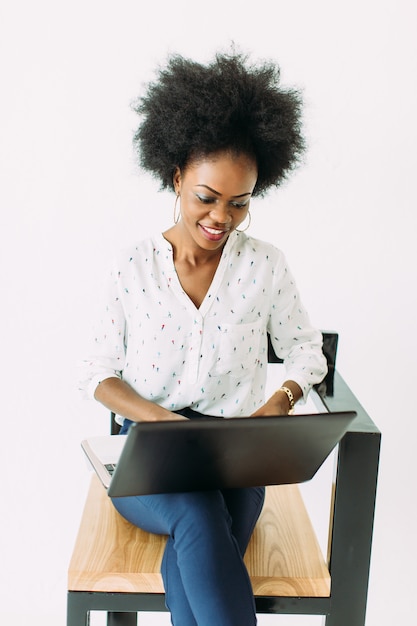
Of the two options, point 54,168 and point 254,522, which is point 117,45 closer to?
point 54,168

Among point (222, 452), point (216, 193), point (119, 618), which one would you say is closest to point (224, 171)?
point (216, 193)

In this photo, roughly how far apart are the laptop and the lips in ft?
1.40

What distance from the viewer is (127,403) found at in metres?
1.57

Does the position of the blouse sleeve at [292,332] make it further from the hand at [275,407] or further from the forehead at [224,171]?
the forehead at [224,171]

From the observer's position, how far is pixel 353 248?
6.72 feet

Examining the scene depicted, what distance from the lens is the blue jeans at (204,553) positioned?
1.32m

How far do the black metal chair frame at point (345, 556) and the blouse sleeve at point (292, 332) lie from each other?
0.13 meters

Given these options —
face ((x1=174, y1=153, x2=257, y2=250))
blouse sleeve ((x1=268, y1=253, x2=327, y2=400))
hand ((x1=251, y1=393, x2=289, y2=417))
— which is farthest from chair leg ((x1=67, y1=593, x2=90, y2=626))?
face ((x1=174, y1=153, x2=257, y2=250))

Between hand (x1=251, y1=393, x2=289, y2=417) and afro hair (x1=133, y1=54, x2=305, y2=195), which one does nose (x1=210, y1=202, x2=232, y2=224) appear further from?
hand (x1=251, y1=393, x2=289, y2=417)

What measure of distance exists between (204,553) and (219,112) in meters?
0.73

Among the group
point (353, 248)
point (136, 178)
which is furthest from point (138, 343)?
point (353, 248)

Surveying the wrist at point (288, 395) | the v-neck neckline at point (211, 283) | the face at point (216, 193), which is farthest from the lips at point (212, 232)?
the wrist at point (288, 395)

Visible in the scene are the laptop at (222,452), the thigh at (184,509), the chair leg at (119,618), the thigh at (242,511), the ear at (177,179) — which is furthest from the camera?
the chair leg at (119,618)

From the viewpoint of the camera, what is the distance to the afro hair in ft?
4.99
